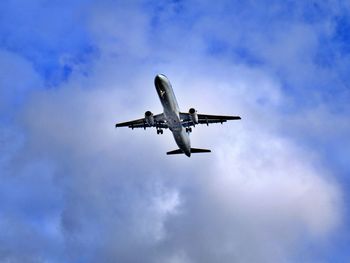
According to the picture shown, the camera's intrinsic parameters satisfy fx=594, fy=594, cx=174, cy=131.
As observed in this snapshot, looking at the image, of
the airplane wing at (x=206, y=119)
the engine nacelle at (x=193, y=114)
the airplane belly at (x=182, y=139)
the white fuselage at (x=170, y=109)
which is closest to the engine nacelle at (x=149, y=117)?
the white fuselage at (x=170, y=109)

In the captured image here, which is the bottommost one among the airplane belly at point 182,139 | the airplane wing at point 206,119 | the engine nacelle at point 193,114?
the airplane belly at point 182,139

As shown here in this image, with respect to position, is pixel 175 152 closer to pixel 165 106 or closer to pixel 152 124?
pixel 152 124

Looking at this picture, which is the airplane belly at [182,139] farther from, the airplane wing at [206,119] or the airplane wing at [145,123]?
the airplane wing at [145,123]

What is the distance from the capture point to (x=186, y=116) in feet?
349

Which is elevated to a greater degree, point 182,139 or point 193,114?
point 193,114

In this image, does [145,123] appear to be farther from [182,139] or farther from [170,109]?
[170,109]

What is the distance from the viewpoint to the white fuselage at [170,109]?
9781 cm

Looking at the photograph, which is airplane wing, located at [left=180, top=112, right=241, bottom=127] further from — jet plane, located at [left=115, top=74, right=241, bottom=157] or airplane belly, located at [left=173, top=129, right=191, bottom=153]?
airplane belly, located at [left=173, top=129, right=191, bottom=153]

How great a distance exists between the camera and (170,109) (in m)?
101

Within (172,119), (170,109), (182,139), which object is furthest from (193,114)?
(170,109)

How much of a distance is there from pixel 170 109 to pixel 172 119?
2.96 m

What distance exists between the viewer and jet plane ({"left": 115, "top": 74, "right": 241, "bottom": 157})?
98.5 meters

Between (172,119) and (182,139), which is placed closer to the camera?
(172,119)

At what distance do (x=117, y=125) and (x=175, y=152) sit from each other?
13016mm
